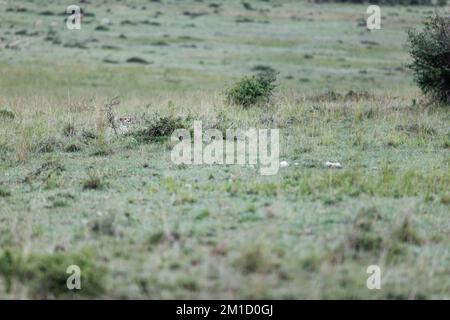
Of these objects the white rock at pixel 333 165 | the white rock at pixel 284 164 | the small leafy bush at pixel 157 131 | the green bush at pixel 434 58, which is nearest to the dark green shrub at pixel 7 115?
the small leafy bush at pixel 157 131

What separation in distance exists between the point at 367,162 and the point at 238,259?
18.8ft

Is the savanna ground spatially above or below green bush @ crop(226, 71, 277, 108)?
below

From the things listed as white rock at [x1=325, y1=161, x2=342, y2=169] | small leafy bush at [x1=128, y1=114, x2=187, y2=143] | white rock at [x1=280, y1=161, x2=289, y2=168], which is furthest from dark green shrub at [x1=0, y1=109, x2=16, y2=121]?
white rock at [x1=325, y1=161, x2=342, y2=169]

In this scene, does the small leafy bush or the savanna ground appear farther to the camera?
the small leafy bush

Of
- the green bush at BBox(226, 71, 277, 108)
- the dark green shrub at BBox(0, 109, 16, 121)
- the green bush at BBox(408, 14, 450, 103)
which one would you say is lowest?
the dark green shrub at BBox(0, 109, 16, 121)

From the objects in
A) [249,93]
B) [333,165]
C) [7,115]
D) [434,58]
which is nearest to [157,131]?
[333,165]

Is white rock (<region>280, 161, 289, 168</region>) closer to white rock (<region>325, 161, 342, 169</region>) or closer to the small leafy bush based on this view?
white rock (<region>325, 161, 342, 169</region>)

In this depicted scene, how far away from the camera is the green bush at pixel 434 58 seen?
18906 millimetres

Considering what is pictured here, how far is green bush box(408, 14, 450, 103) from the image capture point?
18.9 metres

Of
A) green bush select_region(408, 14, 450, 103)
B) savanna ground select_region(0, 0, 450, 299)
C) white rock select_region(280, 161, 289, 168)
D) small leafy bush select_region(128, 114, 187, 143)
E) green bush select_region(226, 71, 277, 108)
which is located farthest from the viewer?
green bush select_region(226, 71, 277, 108)

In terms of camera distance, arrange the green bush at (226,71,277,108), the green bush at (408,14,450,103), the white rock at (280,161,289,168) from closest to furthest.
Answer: the white rock at (280,161,289,168) → the green bush at (408,14,450,103) → the green bush at (226,71,277,108)

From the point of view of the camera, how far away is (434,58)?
63.1ft

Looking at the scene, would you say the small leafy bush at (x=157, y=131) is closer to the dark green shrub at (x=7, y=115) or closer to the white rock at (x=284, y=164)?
the white rock at (x=284, y=164)
